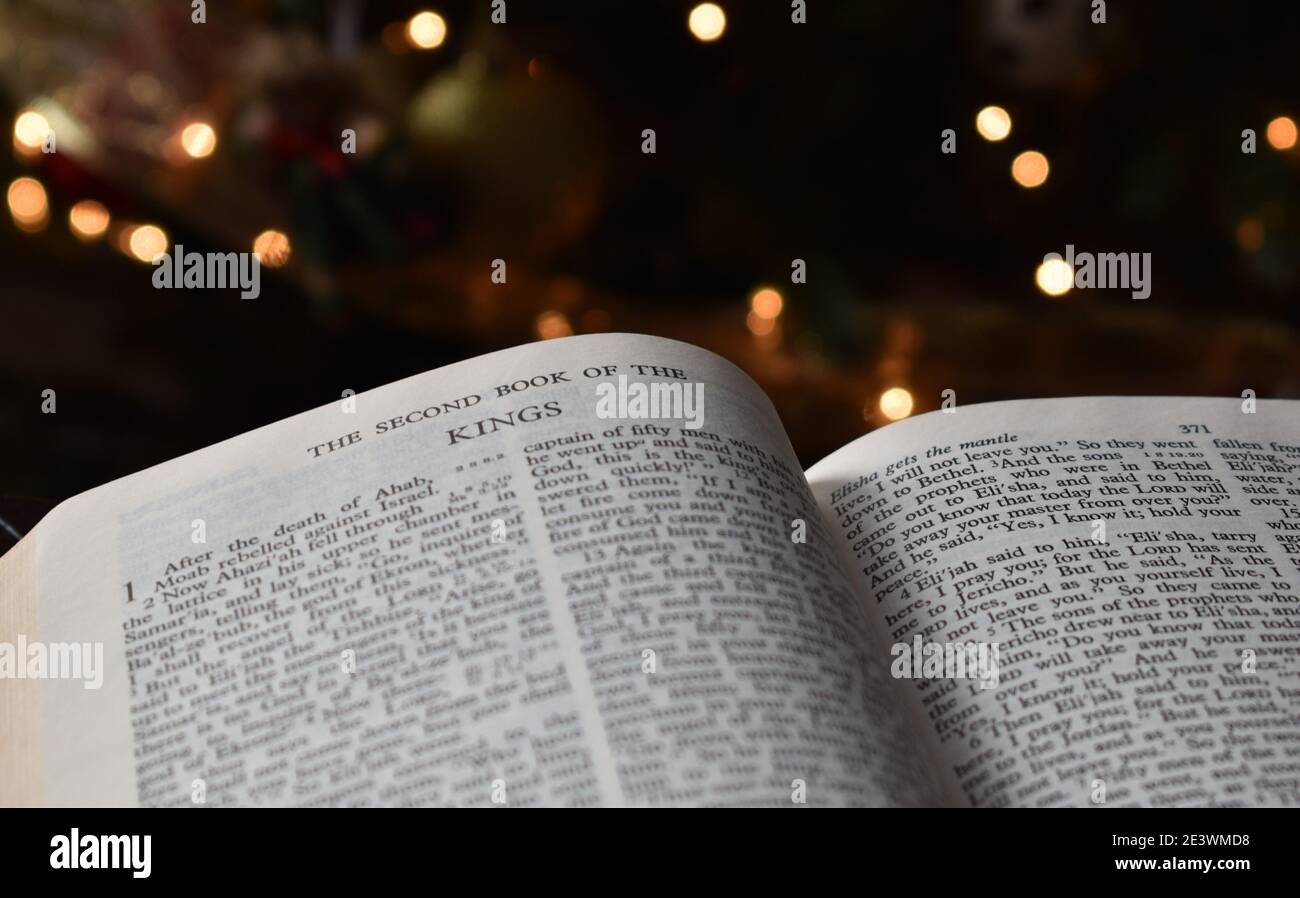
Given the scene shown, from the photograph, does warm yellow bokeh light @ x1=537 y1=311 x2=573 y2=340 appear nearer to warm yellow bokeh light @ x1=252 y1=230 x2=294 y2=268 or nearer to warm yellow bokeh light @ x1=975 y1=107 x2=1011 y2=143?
warm yellow bokeh light @ x1=252 y1=230 x2=294 y2=268

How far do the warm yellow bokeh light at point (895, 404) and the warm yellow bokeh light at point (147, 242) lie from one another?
2.61 feet

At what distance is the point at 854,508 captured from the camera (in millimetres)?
546

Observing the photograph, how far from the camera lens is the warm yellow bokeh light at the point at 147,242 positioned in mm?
1334

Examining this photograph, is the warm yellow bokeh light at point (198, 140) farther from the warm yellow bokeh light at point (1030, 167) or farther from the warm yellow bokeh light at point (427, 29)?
the warm yellow bokeh light at point (1030, 167)

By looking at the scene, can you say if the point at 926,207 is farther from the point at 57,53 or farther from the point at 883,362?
the point at 57,53

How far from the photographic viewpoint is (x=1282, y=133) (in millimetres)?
1028

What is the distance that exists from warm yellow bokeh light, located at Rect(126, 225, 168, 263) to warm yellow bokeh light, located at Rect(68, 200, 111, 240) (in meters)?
0.03

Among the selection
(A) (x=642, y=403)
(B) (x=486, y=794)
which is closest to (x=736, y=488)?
(A) (x=642, y=403)

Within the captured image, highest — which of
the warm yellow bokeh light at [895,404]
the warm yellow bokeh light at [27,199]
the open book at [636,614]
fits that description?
the warm yellow bokeh light at [27,199]

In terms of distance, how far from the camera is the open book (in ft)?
1.36

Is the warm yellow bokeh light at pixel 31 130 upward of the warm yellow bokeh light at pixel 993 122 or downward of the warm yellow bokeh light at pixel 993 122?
upward

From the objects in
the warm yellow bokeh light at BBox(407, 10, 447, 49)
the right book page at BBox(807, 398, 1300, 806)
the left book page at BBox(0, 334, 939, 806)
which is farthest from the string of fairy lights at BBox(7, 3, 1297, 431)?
the left book page at BBox(0, 334, 939, 806)

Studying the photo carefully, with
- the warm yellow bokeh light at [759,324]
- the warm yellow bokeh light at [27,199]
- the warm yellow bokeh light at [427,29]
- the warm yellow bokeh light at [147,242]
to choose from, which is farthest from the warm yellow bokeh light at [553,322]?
the warm yellow bokeh light at [27,199]

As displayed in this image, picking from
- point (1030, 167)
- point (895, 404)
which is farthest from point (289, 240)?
point (1030, 167)
